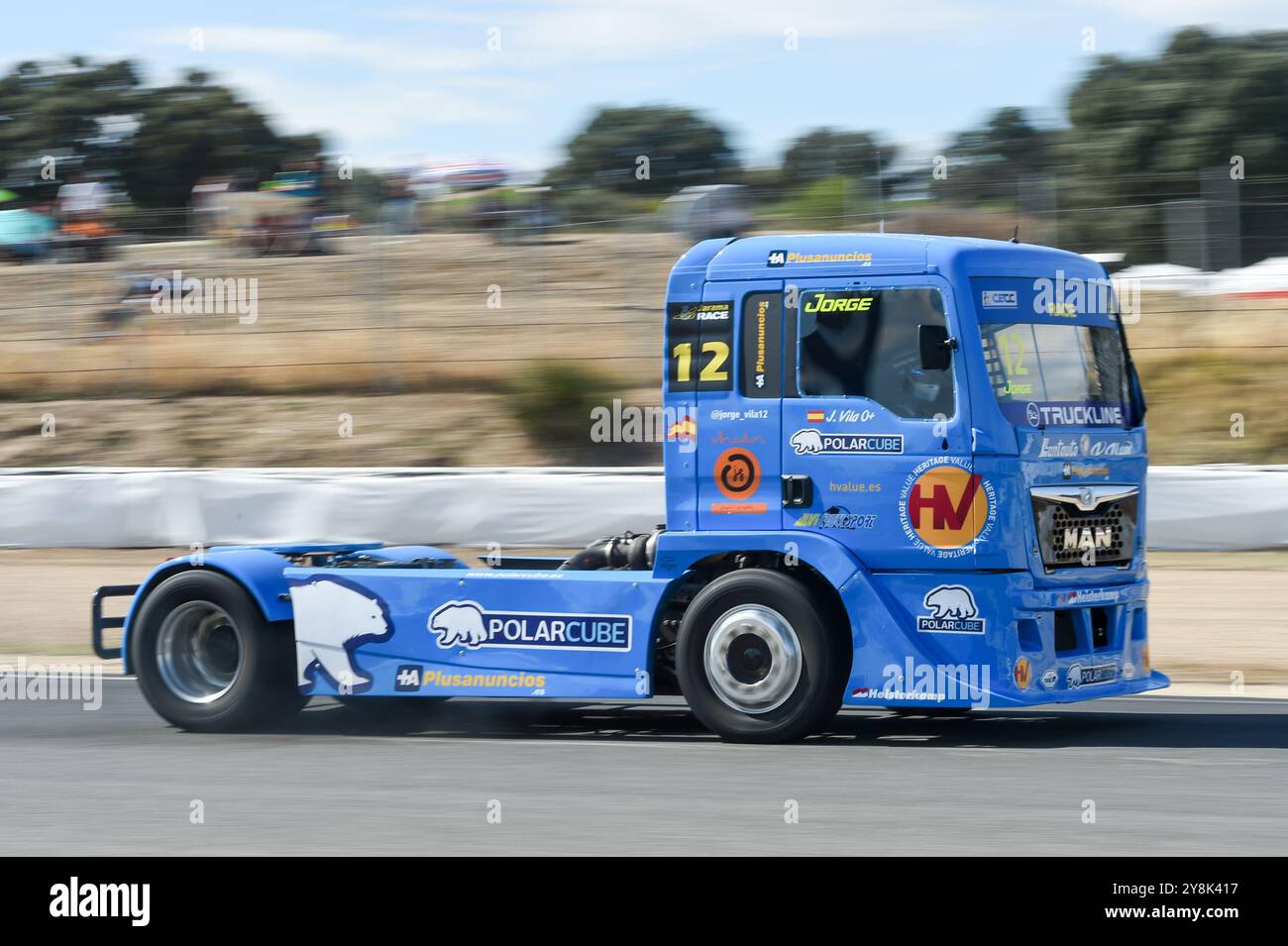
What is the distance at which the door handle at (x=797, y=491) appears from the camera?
27.9 ft

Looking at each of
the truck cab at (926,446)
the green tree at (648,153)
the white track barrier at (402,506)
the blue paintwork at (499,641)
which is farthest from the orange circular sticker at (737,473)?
the green tree at (648,153)

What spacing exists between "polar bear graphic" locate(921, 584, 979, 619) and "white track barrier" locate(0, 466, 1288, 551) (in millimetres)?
8165

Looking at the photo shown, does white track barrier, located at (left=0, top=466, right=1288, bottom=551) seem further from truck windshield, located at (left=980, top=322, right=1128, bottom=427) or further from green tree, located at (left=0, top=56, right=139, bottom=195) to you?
green tree, located at (left=0, top=56, right=139, bottom=195)

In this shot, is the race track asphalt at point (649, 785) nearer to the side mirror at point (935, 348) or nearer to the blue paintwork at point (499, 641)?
the blue paintwork at point (499, 641)

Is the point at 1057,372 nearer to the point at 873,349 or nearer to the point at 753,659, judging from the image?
the point at 873,349

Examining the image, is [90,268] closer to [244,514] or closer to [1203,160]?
[244,514]

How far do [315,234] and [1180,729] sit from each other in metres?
19.0

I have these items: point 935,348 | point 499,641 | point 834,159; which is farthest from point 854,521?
point 834,159

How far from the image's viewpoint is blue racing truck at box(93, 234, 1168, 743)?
8.23 metres

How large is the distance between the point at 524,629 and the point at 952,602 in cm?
222

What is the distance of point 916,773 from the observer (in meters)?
7.70

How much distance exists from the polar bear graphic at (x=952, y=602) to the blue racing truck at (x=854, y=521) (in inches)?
0.4

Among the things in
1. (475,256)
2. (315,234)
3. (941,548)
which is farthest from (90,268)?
(941,548)

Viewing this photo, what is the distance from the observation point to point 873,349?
27.6 ft
